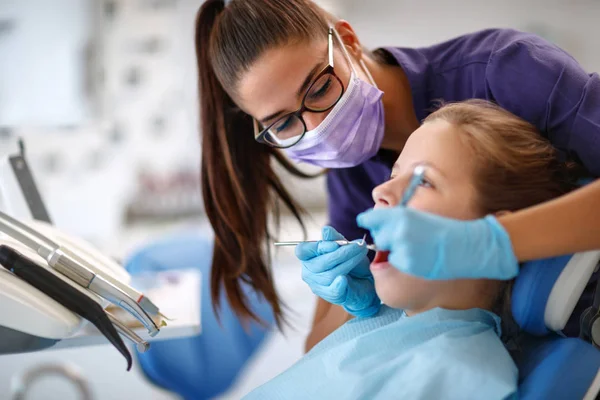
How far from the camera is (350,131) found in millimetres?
1194

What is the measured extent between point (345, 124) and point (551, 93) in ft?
1.30

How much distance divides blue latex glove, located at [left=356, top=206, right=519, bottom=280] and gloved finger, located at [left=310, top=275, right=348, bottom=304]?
267mm

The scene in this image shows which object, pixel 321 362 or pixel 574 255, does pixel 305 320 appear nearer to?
pixel 321 362

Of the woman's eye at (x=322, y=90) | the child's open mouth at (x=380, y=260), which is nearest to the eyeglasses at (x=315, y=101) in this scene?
the woman's eye at (x=322, y=90)

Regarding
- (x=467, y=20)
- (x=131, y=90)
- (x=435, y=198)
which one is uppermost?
(x=435, y=198)

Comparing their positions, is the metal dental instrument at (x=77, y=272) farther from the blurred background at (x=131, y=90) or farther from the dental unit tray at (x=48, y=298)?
the blurred background at (x=131, y=90)

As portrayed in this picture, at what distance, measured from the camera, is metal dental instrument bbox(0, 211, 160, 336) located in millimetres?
963

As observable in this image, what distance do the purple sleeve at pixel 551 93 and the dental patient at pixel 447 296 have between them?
0.13 ft

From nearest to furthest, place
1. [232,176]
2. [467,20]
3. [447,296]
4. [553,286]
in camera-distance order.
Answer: [553,286]
[447,296]
[232,176]
[467,20]

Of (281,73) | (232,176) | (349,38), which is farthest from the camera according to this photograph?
(232,176)

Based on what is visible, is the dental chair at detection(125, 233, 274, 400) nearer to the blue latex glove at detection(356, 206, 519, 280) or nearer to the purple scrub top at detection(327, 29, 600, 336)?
the purple scrub top at detection(327, 29, 600, 336)

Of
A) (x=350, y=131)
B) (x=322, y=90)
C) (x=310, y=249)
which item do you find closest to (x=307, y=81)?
(x=322, y=90)

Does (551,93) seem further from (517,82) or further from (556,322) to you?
(556,322)

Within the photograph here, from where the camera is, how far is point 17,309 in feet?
2.91
